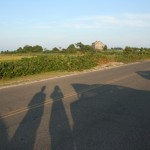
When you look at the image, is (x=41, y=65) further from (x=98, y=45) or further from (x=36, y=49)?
(x=98, y=45)

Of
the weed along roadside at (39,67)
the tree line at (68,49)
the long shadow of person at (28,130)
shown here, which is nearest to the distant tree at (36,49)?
the tree line at (68,49)

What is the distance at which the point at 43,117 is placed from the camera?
338 inches

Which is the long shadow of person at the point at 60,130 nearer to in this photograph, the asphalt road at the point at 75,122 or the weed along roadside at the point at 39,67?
Answer: the asphalt road at the point at 75,122

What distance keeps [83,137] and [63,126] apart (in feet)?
3.38

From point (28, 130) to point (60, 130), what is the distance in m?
0.76

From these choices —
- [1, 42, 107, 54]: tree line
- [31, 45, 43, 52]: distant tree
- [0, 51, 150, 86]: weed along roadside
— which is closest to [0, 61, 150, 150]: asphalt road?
[0, 51, 150, 86]: weed along roadside

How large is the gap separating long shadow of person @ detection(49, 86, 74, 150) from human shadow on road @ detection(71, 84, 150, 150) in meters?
0.17

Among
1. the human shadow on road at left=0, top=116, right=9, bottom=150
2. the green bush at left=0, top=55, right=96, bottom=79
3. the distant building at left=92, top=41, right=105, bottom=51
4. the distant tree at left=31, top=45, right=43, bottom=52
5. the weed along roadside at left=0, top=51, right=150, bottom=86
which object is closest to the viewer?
the human shadow on road at left=0, top=116, right=9, bottom=150

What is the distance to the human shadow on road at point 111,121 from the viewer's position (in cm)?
630

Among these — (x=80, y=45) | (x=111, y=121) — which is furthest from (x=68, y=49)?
(x=111, y=121)

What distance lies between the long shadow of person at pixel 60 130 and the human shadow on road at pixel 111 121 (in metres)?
0.17

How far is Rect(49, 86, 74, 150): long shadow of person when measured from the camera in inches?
241

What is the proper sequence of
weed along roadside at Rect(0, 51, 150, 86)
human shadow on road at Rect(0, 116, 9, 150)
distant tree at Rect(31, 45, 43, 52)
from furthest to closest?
distant tree at Rect(31, 45, 43, 52) → weed along roadside at Rect(0, 51, 150, 86) → human shadow on road at Rect(0, 116, 9, 150)

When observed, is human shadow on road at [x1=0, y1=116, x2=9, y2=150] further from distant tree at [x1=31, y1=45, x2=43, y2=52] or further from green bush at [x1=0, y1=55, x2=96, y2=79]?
distant tree at [x1=31, y1=45, x2=43, y2=52]
